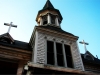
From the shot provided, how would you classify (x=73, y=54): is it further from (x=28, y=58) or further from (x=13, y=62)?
(x=13, y=62)

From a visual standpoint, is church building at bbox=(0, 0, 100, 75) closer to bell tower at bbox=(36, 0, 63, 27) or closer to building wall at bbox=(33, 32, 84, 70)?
building wall at bbox=(33, 32, 84, 70)

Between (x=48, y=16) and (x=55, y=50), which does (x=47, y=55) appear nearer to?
(x=55, y=50)

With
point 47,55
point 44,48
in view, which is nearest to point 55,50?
point 47,55

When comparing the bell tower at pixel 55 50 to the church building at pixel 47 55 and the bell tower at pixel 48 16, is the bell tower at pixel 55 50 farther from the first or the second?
the bell tower at pixel 48 16

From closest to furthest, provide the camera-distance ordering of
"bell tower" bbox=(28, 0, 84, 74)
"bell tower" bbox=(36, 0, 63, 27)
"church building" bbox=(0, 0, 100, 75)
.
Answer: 1. "church building" bbox=(0, 0, 100, 75)
2. "bell tower" bbox=(28, 0, 84, 74)
3. "bell tower" bbox=(36, 0, 63, 27)

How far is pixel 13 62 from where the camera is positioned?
856 cm

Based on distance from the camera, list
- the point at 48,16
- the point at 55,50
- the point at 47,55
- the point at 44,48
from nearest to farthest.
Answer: the point at 47,55
the point at 44,48
the point at 55,50
the point at 48,16

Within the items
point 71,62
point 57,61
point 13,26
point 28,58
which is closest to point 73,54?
point 71,62

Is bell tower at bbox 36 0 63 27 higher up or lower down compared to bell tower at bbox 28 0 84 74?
higher up

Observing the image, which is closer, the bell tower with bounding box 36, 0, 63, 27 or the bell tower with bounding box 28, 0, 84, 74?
the bell tower with bounding box 28, 0, 84, 74

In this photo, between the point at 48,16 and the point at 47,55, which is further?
the point at 48,16

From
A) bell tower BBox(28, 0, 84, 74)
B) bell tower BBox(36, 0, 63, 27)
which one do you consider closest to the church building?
bell tower BBox(28, 0, 84, 74)

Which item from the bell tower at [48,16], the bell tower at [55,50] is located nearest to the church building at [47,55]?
the bell tower at [55,50]

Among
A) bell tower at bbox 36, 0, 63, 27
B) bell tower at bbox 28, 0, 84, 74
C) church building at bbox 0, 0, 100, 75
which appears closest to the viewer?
church building at bbox 0, 0, 100, 75
